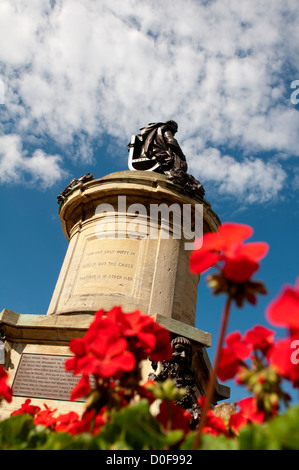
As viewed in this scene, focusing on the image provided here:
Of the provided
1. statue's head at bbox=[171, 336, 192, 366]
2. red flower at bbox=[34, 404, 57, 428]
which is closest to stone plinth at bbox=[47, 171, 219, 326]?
statue's head at bbox=[171, 336, 192, 366]

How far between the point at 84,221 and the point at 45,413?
5.75m

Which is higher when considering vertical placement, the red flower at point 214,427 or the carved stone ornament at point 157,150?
the carved stone ornament at point 157,150

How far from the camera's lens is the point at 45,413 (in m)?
1.89

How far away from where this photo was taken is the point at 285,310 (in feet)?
2.85

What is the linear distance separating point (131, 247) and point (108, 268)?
1.87 feet

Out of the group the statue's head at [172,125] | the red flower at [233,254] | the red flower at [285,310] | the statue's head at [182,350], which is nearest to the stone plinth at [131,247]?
the statue's head at [182,350]

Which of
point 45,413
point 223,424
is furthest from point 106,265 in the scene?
point 223,424

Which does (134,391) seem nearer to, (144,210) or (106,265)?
(106,265)

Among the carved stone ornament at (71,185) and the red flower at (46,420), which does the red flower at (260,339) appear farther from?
the carved stone ornament at (71,185)

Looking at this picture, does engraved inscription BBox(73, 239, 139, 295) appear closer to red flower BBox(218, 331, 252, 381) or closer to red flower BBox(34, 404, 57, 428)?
red flower BBox(34, 404, 57, 428)

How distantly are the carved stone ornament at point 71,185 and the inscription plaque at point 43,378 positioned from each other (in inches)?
144

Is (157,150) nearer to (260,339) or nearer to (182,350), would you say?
(182,350)

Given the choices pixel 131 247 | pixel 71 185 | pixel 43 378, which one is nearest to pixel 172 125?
pixel 71 185

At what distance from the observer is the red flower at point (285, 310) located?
2.81ft
